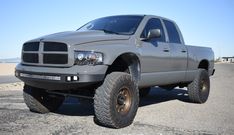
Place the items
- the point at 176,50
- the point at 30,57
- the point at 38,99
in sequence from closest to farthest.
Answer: the point at 30,57 → the point at 38,99 → the point at 176,50

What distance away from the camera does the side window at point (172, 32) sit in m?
8.15

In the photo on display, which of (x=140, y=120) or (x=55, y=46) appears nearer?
(x=55, y=46)

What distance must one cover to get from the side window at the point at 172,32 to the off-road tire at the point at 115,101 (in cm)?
244

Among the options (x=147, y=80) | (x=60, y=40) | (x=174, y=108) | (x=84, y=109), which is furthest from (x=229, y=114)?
(x=60, y=40)

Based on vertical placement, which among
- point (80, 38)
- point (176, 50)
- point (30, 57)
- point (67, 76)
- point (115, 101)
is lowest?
point (115, 101)

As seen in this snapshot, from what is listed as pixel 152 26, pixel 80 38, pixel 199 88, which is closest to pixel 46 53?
pixel 80 38

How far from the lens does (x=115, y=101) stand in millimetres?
5617

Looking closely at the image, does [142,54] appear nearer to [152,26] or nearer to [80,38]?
[152,26]

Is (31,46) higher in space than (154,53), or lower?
higher

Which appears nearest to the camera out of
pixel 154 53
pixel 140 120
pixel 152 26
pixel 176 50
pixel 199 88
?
pixel 140 120

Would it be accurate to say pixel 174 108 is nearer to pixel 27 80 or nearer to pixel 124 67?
pixel 124 67

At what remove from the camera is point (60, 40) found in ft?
18.2

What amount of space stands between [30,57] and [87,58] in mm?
1160

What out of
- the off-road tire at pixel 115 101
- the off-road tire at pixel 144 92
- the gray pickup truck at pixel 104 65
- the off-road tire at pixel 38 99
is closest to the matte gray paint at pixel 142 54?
the gray pickup truck at pixel 104 65
